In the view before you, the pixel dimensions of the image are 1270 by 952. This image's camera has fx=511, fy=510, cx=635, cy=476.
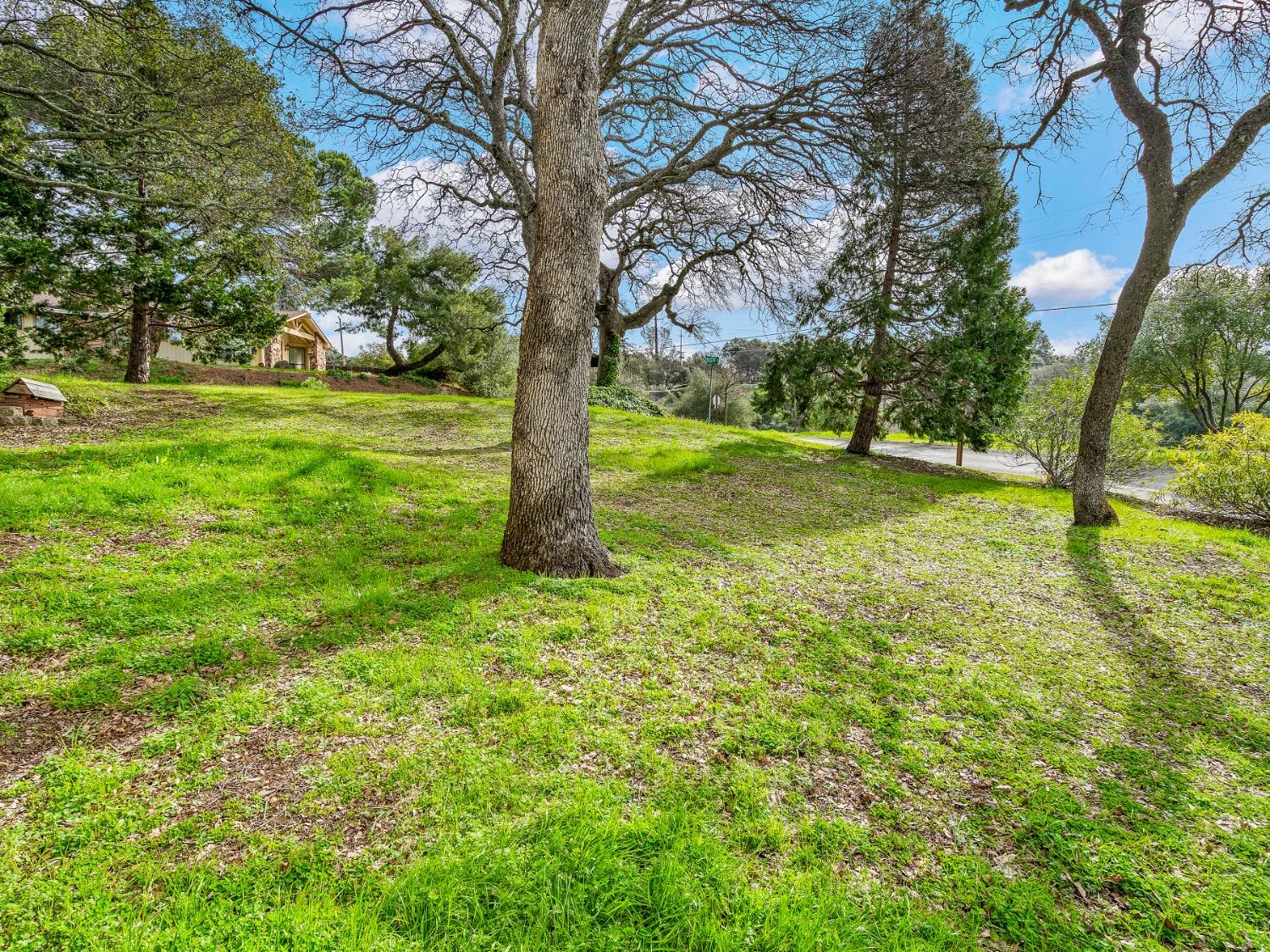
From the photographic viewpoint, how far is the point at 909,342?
41.3ft

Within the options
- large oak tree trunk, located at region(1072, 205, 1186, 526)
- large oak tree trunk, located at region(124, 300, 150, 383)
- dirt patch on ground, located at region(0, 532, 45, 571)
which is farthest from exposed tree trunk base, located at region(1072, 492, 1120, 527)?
large oak tree trunk, located at region(124, 300, 150, 383)

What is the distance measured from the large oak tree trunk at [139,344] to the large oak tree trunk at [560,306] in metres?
12.6

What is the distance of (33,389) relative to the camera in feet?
23.7

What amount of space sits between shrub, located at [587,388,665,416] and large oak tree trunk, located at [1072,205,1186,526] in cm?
1164

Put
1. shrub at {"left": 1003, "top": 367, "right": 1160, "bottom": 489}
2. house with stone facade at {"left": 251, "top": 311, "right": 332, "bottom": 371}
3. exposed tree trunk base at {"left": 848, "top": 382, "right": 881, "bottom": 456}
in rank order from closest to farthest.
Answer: shrub at {"left": 1003, "top": 367, "right": 1160, "bottom": 489} < exposed tree trunk base at {"left": 848, "top": 382, "right": 881, "bottom": 456} < house with stone facade at {"left": 251, "top": 311, "right": 332, "bottom": 371}

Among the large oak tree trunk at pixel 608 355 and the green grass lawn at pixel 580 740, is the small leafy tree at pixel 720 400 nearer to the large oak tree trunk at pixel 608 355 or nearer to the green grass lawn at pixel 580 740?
the large oak tree trunk at pixel 608 355

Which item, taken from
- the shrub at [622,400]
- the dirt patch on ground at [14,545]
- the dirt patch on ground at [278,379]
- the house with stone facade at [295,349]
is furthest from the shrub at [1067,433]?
the house with stone facade at [295,349]

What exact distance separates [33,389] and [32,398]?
0.12 metres

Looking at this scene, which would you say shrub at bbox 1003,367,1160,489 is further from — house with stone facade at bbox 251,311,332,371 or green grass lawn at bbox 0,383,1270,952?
house with stone facade at bbox 251,311,332,371

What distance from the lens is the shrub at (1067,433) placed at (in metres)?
10.3

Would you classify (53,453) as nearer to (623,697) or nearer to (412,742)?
(412,742)

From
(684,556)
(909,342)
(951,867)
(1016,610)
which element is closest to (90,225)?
(684,556)

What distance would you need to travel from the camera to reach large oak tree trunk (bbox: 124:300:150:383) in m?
12.0

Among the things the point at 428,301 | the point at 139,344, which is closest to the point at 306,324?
the point at 428,301
